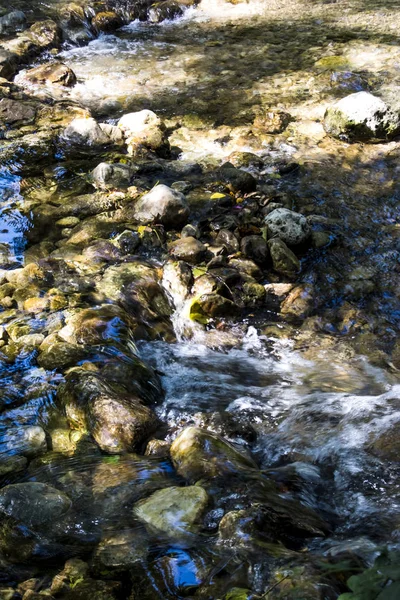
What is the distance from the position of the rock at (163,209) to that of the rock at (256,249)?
67cm

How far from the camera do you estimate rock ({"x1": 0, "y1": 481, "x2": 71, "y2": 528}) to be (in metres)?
2.42

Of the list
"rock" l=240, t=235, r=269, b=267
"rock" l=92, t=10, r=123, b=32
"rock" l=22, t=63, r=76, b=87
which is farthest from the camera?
"rock" l=92, t=10, r=123, b=32

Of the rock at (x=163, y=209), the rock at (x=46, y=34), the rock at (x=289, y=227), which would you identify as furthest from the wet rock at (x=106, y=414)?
the rock at (x=46, y=34)

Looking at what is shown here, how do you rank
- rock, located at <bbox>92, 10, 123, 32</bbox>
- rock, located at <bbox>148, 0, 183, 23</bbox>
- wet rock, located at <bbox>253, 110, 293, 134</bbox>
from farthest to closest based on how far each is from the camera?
rock, located at <bbox>148, 0, 183, 23</bbox>, rock, located at <bbox>92, 10, 123, 32</bbox>, wet rock, located at <bbox>253, 110, 293, 134</bbox>

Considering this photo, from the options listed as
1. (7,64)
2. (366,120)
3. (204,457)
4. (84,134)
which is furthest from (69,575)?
(7,64)

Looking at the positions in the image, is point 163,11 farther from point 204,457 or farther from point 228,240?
point 204,457

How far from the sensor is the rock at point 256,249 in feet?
15.7

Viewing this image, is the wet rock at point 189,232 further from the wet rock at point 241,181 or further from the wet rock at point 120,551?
the wet rock at point 120,551

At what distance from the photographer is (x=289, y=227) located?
194 inches

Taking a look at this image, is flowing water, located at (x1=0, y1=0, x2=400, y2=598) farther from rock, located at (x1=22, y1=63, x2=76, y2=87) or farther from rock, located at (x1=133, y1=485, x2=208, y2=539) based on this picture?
rock, located at (x1=22, y1=63, x2=76, y2=87)

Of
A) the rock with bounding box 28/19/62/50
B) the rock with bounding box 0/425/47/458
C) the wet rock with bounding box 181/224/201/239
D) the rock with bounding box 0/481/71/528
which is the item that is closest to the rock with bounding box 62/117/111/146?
the wet rock with bounding box 181/224/201/239

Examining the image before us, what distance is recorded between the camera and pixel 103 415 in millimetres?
3072

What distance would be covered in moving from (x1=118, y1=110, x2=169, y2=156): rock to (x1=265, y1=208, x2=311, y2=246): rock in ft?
6.58

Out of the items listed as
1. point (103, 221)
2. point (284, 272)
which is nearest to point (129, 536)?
point (284, 272)
